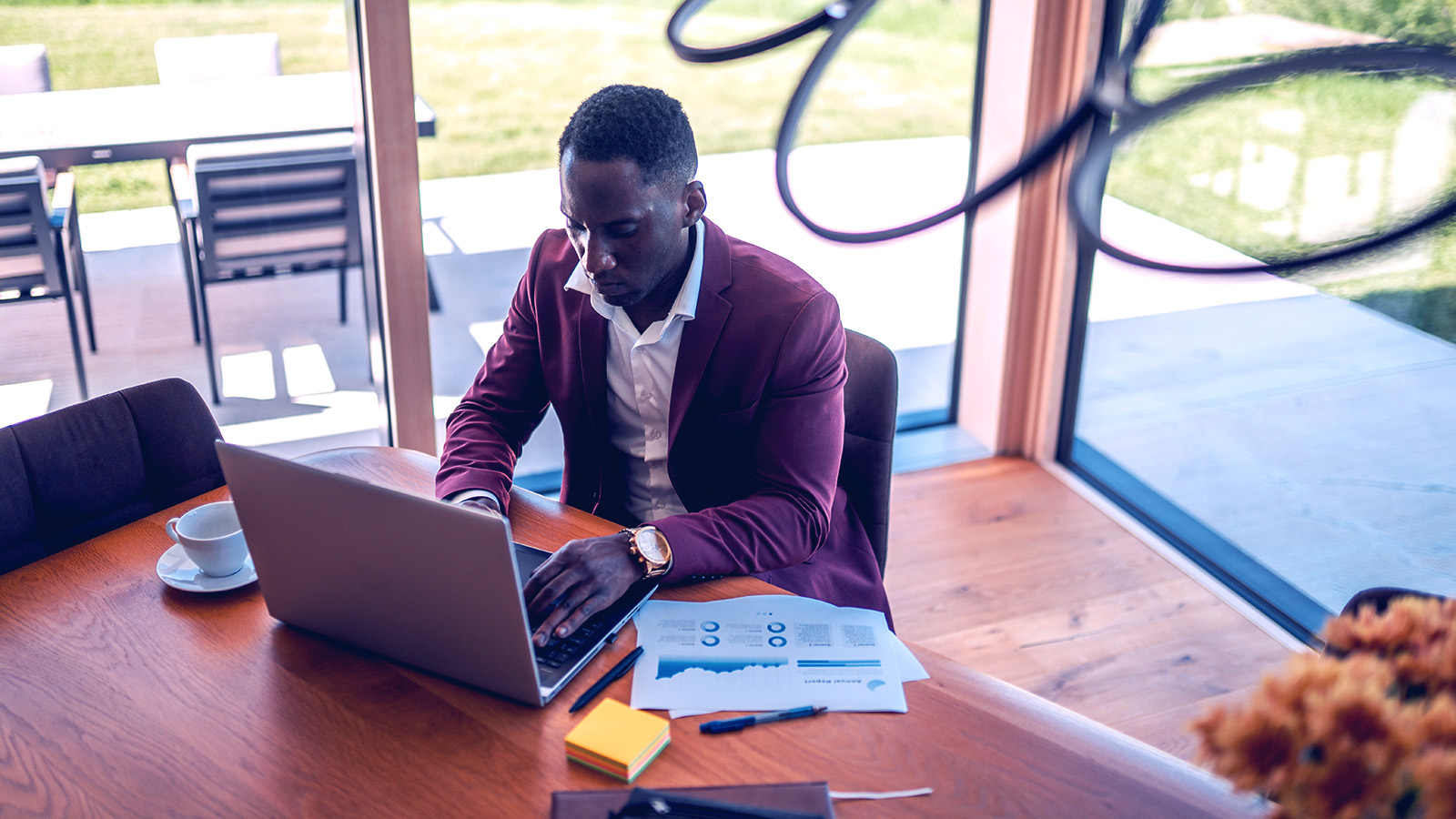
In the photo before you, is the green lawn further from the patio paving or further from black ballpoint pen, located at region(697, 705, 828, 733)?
black ballpoint pen, located at region(697, 705, 828, 733)

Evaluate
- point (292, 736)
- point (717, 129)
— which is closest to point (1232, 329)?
point (717, 129)

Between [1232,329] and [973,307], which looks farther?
[973,307]

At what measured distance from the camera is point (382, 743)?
1.13 meters

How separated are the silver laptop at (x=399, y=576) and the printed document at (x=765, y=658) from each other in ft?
0.24

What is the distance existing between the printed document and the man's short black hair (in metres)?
0.56

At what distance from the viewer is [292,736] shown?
1141 mm

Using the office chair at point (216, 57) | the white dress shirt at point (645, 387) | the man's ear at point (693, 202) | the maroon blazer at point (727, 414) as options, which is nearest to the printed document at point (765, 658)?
the maroon blazer at point (727, 414)

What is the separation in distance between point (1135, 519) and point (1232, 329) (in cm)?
56

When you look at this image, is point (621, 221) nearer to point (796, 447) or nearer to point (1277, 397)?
point (796, 447)

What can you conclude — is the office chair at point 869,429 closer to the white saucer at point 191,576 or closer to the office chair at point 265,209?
the white saucer at point 191,576

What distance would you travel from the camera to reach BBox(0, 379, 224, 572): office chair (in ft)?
4.83

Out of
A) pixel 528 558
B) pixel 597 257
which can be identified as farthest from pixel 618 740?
pixel 597 257

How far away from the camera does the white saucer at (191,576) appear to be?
1374 millimetres

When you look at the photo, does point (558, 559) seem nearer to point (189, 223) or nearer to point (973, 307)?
point (189, 223)
